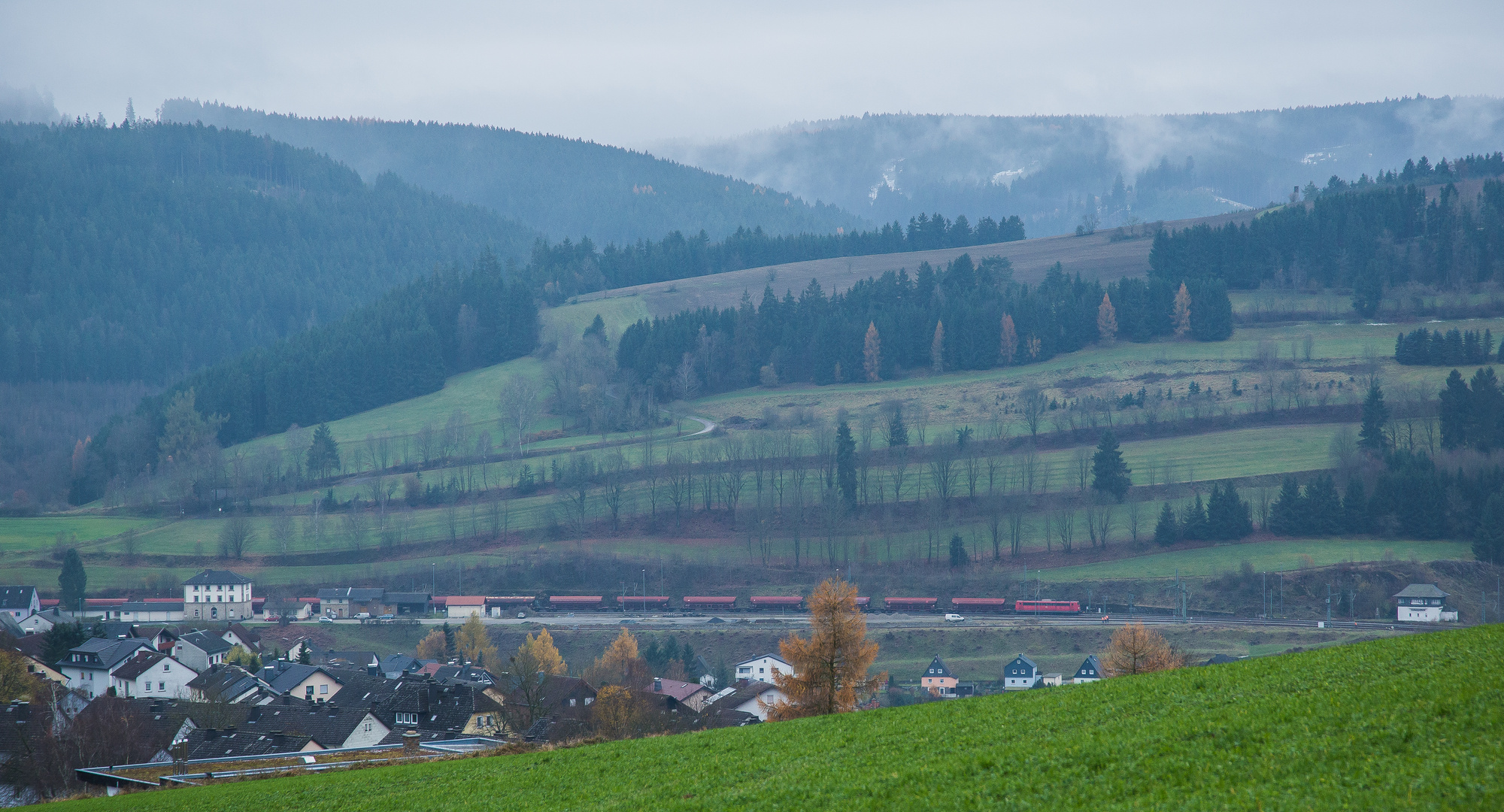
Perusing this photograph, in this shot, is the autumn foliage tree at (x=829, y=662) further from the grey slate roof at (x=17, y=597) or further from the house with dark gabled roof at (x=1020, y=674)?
the grey slate roof at (x=17, y=597)

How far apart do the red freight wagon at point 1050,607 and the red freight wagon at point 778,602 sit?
19.4 m

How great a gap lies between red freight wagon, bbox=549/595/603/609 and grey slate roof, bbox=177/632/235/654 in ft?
100.0

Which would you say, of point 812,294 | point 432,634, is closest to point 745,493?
point 432,634

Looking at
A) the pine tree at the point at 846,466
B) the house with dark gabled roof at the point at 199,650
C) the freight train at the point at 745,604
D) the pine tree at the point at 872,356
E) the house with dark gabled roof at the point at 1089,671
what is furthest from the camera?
the pine tree at the point at 872,356

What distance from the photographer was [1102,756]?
1577cm

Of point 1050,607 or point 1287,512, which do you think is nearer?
point 1050,607

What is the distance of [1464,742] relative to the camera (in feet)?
43.9

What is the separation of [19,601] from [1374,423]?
428 feet

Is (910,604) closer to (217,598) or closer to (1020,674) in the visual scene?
(1020,674)

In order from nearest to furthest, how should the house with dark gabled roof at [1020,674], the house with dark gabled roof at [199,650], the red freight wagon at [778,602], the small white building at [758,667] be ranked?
the house with dark gabled roof at [1020,674], the house with dark gabled roof at [199,650], the small white building at [758,667], the red freight wagon at [778,602]

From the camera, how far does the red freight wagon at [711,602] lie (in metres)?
101

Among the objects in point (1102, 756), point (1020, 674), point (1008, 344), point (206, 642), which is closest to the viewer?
point (1102, 756)

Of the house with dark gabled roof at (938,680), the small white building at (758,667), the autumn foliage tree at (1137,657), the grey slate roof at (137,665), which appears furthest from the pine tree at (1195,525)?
the grey slate roof at (137,665)

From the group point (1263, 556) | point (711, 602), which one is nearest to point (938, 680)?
point (711, 602)
